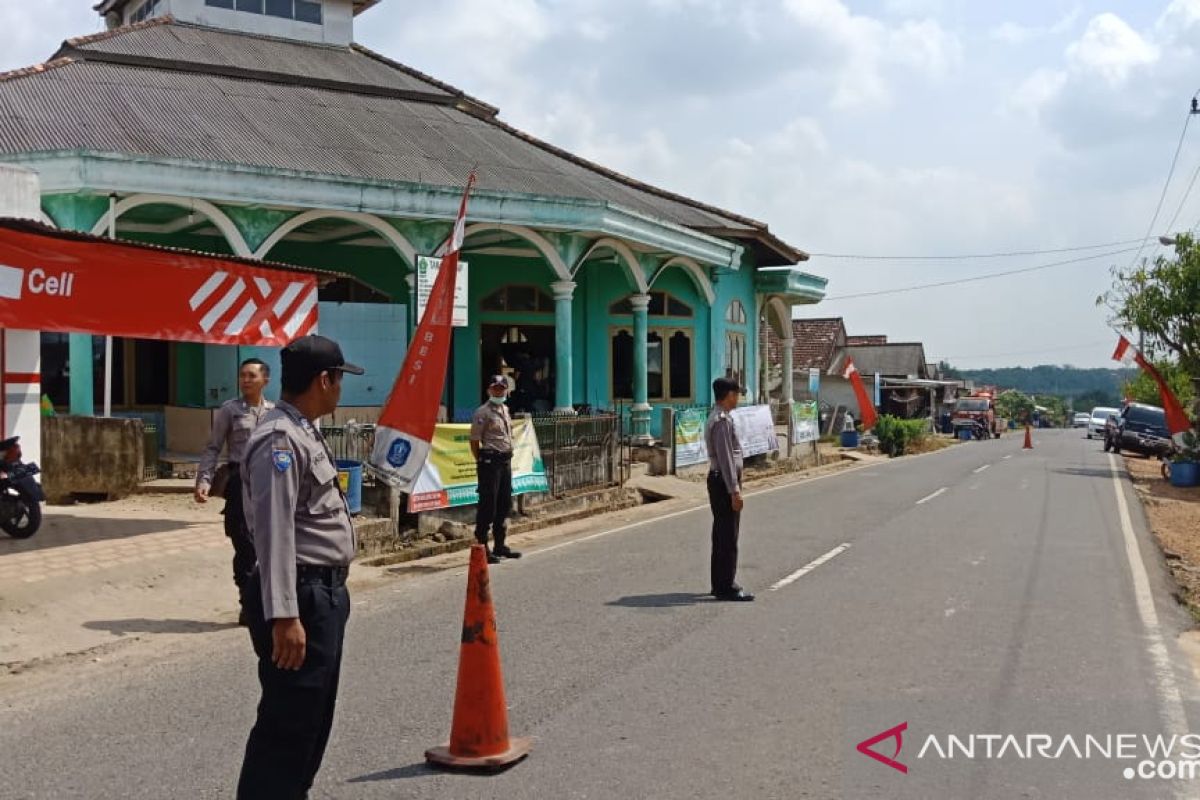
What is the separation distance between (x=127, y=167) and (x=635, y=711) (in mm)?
11518

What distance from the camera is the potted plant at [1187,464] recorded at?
24938mm

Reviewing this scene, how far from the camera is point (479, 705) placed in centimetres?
522

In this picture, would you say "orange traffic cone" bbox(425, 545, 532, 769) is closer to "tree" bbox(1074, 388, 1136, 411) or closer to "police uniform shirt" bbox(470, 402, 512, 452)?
"police uniform shirt" bbox(470, 402, 512, 452)

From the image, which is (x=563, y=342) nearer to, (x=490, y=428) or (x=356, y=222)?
(x=356, y=222)

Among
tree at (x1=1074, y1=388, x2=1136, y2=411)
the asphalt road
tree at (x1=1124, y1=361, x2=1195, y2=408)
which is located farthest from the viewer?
tree at (x1=1074, y1=388, x2=1136, y2=411)

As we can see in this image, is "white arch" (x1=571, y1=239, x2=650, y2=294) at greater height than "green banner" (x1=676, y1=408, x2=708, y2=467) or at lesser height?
greater

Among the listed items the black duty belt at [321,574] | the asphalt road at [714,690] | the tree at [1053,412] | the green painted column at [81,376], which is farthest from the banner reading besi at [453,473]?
the tree at [1053,412]

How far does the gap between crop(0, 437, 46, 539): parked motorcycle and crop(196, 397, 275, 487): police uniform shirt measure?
2.90 metres

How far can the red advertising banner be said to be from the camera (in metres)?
9.32

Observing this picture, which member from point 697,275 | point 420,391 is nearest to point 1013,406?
point 697,275

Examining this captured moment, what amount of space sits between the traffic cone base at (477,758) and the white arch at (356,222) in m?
12.1

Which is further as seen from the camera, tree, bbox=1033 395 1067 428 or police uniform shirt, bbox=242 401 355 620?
tree, bbox=1033 395 1067 428

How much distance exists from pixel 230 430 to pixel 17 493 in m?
3.37

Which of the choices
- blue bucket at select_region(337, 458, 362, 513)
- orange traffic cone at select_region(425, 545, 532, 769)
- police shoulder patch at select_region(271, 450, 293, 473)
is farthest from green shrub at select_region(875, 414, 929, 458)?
police shoulder patch at select_region(271, 450, 293, 473)
